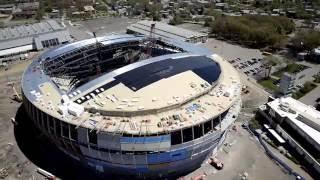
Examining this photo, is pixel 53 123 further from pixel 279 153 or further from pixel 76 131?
pixel 279 153

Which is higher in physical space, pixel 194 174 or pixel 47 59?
pixel 47 59

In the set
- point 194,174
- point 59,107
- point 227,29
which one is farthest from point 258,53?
point 59,107

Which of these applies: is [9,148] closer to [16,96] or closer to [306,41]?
[16,96]

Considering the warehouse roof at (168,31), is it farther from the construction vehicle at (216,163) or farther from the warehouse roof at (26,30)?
the construction vehicle at (216,163)

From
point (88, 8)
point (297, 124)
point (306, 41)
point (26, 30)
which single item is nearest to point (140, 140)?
point (297, 124)

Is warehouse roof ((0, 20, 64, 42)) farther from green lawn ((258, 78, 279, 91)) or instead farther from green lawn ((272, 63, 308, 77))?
green lawn ((272, 63, 308, 77))

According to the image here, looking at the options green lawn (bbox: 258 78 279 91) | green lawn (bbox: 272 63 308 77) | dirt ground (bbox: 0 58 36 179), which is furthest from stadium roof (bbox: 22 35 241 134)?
green lawn (bbox: 272 63 308 77)
